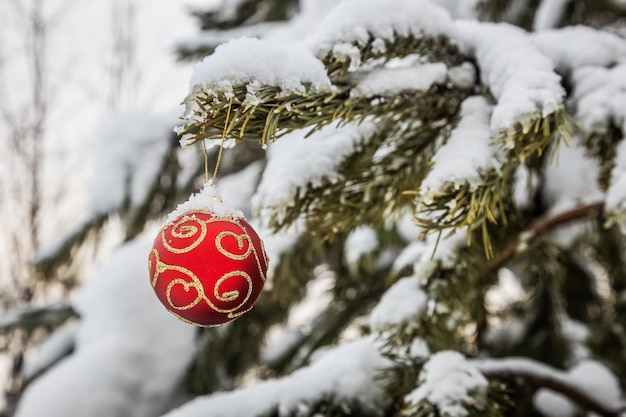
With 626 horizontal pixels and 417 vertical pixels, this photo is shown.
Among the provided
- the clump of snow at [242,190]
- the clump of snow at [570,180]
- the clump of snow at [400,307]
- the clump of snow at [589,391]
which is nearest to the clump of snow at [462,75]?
the clump of snow at [400,307]

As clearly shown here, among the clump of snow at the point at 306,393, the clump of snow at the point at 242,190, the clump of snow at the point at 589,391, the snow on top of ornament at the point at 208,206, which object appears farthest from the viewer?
the clump of snow at the point at 242,190

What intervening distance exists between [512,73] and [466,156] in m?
0.18

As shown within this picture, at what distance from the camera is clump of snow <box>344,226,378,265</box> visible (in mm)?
1905

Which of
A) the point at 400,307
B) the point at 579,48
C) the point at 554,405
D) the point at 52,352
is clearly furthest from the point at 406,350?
the point at 52,352

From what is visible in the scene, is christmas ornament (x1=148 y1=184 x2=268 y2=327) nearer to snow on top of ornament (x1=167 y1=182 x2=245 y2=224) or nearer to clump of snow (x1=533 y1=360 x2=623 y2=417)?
snow on top of ornament (x1=167 y1=182 x2=245 y2=224)

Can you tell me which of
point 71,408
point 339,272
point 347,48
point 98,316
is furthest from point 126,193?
point 347,48

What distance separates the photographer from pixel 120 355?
219 cm

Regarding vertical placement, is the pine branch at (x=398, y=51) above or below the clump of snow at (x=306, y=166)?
above

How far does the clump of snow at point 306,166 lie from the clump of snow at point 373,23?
14cm

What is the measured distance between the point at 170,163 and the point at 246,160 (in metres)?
1.01

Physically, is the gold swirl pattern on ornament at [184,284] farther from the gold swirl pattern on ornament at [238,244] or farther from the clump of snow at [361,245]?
the clump of snow at [361,245]

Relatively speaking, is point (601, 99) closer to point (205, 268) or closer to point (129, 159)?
point (205, 268)

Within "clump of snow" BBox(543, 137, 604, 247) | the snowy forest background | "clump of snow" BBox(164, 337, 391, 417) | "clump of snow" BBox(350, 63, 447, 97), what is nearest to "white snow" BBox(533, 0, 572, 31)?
A: the snowy forest background

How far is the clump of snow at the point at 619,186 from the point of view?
33.0 inches
